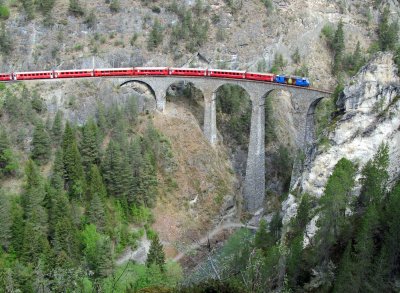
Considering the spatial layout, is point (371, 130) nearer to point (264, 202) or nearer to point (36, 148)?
point (264, 202)

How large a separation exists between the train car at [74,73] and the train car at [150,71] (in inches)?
245

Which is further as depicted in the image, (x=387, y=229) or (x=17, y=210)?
(x=17, y=210)

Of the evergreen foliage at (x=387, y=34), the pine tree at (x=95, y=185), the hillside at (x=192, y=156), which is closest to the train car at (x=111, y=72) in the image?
the hillside at (x=192, y=156)

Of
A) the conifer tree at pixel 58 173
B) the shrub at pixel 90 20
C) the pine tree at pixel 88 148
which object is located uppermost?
the shrub at pixel 90 20

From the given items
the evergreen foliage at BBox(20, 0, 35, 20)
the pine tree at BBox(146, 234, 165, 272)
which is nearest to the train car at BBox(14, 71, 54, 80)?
the evergreen foliage at BBox(20, 0, 35, 20)

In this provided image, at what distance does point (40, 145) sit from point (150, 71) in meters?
20.1

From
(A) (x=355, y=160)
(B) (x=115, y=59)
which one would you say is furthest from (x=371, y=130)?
(B) (x=115, y=59)

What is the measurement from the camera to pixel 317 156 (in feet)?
175

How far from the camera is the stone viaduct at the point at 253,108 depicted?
71.4 metres

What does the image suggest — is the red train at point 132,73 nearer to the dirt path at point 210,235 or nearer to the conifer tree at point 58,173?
the conifer tree at point 58,173

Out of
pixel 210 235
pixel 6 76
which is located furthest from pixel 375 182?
pixel 6 76

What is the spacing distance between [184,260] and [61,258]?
51.9 ft

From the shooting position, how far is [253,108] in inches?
2963

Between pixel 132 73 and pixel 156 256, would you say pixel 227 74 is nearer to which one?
pixel 132 73
